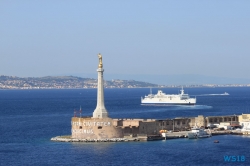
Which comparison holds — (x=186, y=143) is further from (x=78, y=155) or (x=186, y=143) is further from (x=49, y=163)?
(x=49, y=163)

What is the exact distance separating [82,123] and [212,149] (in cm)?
1315

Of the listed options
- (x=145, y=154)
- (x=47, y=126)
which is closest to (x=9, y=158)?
(x=145, y=154)

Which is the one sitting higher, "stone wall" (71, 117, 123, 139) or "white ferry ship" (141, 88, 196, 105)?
"white ferry ship" (141, 88, 196, 105)

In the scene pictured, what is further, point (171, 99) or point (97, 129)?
point (171, 99)

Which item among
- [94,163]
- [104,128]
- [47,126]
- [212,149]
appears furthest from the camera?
[47,126]

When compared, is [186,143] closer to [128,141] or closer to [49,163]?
[128,141]

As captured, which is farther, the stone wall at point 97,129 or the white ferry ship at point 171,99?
the white ferry ship at point 171,99

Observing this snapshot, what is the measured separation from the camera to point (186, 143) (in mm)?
62562

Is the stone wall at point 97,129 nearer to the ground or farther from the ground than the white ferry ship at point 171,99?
nearer to the ground

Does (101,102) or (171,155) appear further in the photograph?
(101,102)

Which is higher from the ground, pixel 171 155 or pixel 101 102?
pixel 101 102

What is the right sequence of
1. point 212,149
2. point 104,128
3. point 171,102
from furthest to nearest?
point 171,102 → point 104,128 → point 212,149

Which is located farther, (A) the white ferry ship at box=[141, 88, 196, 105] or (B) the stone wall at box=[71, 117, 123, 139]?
(A) the white ferry ship at box=[141, 88, 196, 105]

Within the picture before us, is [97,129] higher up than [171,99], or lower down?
lower down
